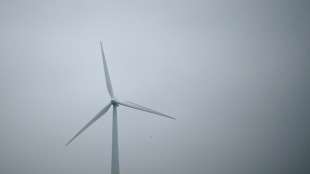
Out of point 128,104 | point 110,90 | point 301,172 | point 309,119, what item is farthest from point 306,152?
point 110,90

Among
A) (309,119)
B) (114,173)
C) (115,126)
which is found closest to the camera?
(114,173)

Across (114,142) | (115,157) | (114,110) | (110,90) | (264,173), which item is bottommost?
(264,173)

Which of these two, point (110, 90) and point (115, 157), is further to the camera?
point (110, 90)

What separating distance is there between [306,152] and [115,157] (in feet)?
74.9

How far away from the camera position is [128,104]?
43.8ft

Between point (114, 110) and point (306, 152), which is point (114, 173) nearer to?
point (114, 110)

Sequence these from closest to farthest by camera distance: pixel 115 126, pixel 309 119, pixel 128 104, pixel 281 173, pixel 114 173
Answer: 1. pixel 114 173
2. pixel 115 126
3. pixel 128 104
4. pixel 281 173
5. pixel 309 119

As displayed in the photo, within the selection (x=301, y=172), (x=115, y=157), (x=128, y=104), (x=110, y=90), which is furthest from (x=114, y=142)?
(x=301, y=172)

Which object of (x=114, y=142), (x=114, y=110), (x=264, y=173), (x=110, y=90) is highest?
(x=110, y=90)

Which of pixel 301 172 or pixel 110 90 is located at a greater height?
pixel 110 90

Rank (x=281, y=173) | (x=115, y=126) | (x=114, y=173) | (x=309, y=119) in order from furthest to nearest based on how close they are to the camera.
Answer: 1. (x=309, y=119)
2. (x=281, y=173)
3. (x=115, y=126)
4. (x=114, y=173)

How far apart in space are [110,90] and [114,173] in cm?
589

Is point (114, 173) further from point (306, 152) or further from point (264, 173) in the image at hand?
point (306, 152)

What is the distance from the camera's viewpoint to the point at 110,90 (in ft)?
45.5
